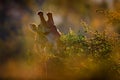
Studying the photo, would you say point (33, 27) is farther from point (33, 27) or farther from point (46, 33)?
point (46, 33)

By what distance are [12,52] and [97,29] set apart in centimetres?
95

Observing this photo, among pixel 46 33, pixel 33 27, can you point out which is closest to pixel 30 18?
pixel 33 27

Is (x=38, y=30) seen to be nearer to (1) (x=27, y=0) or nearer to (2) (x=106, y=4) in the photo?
(1) (x=27, y=0)

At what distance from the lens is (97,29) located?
11.1 ft

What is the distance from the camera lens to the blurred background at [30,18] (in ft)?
11.0

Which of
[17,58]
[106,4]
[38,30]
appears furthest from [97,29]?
[17,58]

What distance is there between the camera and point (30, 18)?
3428 mm

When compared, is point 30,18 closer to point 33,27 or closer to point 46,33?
point 33,27

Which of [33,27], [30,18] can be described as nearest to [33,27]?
[33,27]

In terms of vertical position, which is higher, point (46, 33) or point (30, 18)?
point (30, 18)

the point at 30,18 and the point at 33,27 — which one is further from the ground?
the point at 30,18

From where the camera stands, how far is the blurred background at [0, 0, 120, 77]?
3361 millimetres

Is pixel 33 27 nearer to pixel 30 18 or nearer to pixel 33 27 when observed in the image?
pixel 33 27

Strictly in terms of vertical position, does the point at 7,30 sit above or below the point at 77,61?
above
